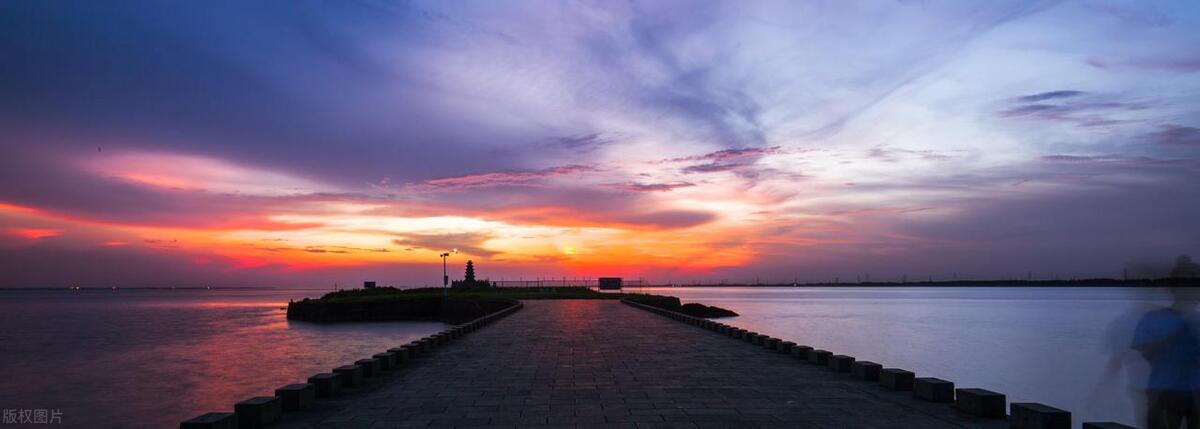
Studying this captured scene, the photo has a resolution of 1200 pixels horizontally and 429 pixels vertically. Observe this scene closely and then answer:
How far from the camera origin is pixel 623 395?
40.1ft

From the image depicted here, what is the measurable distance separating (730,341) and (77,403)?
27.5 meters

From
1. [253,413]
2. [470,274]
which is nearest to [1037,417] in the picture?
[253,413]

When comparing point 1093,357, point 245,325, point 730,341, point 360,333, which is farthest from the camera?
point 245,325

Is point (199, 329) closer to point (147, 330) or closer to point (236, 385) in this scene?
point (147, 330)

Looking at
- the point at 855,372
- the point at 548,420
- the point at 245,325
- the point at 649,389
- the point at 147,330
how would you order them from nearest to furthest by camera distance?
the point at 548,420
the point at 649,389
the point at 855,372
the point at 147,330
the point at 245,325

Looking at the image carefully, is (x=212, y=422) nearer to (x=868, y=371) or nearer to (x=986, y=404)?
(x=986, y=404)

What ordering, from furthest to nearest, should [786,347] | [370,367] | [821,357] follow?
1. [786,347]
2. [821,357]
3. [370,367]

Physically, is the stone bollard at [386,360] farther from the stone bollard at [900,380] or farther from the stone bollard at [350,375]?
the stone bollard at [900,380]

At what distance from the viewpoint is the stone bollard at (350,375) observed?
1309cm

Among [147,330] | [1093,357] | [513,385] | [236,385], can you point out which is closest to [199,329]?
[147,330]

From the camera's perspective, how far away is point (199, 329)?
69.9 meters

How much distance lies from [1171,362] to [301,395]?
1131 cm

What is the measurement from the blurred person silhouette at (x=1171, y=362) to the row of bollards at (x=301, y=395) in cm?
1062

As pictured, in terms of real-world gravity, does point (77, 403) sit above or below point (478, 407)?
below
